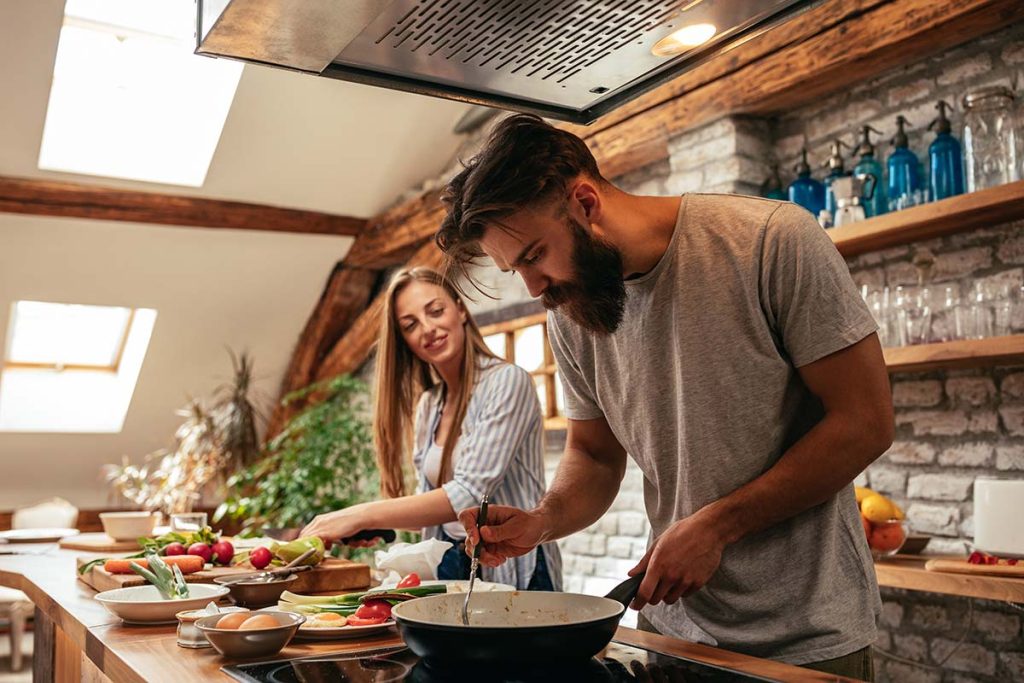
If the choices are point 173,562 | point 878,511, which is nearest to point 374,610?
point 173,562

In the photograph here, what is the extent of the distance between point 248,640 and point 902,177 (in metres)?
2.49

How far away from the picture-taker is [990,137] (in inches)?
108

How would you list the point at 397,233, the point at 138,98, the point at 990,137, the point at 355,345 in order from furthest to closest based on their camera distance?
the point at 355,345, the point at 397,233, the point at 138,98, the point at 990,137

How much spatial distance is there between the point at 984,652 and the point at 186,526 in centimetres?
234

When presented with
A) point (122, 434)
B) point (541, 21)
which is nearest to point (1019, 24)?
point (541, 21)

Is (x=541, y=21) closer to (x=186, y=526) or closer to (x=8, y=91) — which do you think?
(x=186, y=526)

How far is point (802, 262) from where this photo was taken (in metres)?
1.34

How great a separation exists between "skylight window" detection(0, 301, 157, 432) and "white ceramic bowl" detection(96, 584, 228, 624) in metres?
4.76

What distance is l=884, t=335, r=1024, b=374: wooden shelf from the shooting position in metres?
2.56

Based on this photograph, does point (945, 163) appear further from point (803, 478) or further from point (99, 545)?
point (99, 545)

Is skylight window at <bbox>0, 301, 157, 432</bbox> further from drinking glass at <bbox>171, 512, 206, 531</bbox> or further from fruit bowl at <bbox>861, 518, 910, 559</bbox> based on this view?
fruit bowl at <bbox>861, 518, 910, 559</bbox>

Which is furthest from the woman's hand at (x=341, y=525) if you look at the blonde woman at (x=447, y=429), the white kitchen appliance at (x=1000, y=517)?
the white kitchen appliance at (x=1000, y=517)

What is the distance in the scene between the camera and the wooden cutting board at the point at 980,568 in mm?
2418

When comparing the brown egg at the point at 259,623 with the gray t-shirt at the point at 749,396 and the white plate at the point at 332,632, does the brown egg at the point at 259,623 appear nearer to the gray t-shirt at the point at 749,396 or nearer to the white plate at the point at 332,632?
the white plate at the point at 332,632
